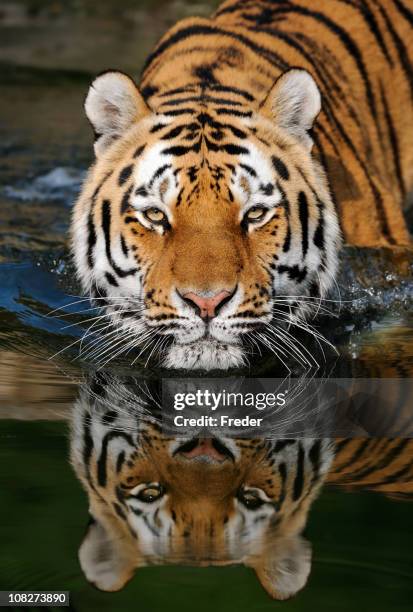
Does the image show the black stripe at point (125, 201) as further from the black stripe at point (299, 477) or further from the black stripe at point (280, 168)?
the black stripe at point (299, 477)

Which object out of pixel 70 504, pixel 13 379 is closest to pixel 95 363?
pixel 13 379

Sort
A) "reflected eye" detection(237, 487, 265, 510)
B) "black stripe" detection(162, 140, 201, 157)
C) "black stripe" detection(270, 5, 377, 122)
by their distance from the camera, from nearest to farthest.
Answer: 1. "reflected eye" detection(237, 487, 265, 510)
2. "black stripe" detection(162, 140, 201, 157)
3. "black stripe" detection(270, 5, 377, 122)

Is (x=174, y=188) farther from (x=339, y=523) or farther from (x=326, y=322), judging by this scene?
(x=339, y=523)

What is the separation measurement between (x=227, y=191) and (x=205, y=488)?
1.13 metres

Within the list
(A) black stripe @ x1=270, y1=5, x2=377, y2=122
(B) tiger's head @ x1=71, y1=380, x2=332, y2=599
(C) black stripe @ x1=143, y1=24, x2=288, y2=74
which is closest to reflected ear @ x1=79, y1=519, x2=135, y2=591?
(B) tiger's head @ x1=71, y1=380, x2=332, y2=599

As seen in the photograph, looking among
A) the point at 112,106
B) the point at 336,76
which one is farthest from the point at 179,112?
the point at 336,76

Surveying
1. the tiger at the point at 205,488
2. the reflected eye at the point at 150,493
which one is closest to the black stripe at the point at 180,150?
the tiger at the point at 205,488

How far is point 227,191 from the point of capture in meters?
3.39

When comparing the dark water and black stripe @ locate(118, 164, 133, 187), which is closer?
the dark water

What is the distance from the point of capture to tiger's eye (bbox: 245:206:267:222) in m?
3.42

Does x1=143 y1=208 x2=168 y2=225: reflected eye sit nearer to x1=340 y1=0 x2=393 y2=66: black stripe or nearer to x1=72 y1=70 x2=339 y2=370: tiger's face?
x1=72 y1=70 x2=339 y2=370: tiger's face

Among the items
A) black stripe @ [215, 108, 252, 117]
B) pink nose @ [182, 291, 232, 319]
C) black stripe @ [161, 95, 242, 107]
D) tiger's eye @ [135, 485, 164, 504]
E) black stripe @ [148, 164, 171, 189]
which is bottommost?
tiger's eye @ [135, 485, 164, 504]

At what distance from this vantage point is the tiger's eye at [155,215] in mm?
3410

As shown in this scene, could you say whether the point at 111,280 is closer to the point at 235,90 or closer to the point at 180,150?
the point at 180,150
